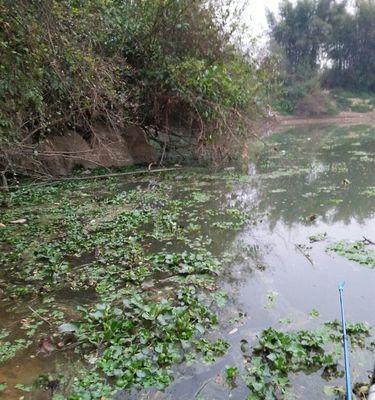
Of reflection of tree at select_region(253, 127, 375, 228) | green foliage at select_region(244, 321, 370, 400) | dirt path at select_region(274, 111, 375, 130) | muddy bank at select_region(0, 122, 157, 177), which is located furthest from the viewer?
dirt path at select_region(274, 111, 375, 130)

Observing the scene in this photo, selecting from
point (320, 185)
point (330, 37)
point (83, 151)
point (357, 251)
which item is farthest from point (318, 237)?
point (330, 37)

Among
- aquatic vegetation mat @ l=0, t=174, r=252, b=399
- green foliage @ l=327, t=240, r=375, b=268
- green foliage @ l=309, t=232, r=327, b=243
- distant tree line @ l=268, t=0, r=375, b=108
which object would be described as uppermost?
distant tree line @ l=268, t=0, r=375, b=108

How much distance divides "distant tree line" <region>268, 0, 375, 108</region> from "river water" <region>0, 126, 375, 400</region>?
29943 mm

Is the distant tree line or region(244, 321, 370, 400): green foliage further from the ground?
the distant tree line

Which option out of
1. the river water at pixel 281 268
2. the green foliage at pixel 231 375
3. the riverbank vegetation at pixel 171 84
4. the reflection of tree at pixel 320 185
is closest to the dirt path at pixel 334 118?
the reflection of tree at pixel 320 185

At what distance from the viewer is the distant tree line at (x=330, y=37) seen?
35.6 m

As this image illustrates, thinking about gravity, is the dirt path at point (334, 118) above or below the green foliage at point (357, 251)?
above

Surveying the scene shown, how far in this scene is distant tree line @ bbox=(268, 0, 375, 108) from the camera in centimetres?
3562

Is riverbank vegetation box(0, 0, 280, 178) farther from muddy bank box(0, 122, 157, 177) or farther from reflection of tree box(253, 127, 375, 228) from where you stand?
reflection of tree box(253, 127, 375, 228)

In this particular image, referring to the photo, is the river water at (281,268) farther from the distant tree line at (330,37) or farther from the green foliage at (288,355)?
the distant tree line at (330,37)

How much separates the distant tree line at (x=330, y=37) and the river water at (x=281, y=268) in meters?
29.9

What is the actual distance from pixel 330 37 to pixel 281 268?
37110mm

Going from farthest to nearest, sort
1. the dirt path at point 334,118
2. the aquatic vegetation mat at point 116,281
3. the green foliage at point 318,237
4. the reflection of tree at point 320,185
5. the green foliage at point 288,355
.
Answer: the dirt path at point 334,118 < the reflection of tree at point 320,185 < the green foliage at point 318,237 < the aquatic vegetation mat at point 116,281 < the green foliage at point 288,355

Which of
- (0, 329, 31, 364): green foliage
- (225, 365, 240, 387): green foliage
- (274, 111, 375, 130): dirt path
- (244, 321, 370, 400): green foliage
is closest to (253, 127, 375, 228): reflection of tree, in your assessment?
(244, 321, 370, 400): green foliage
